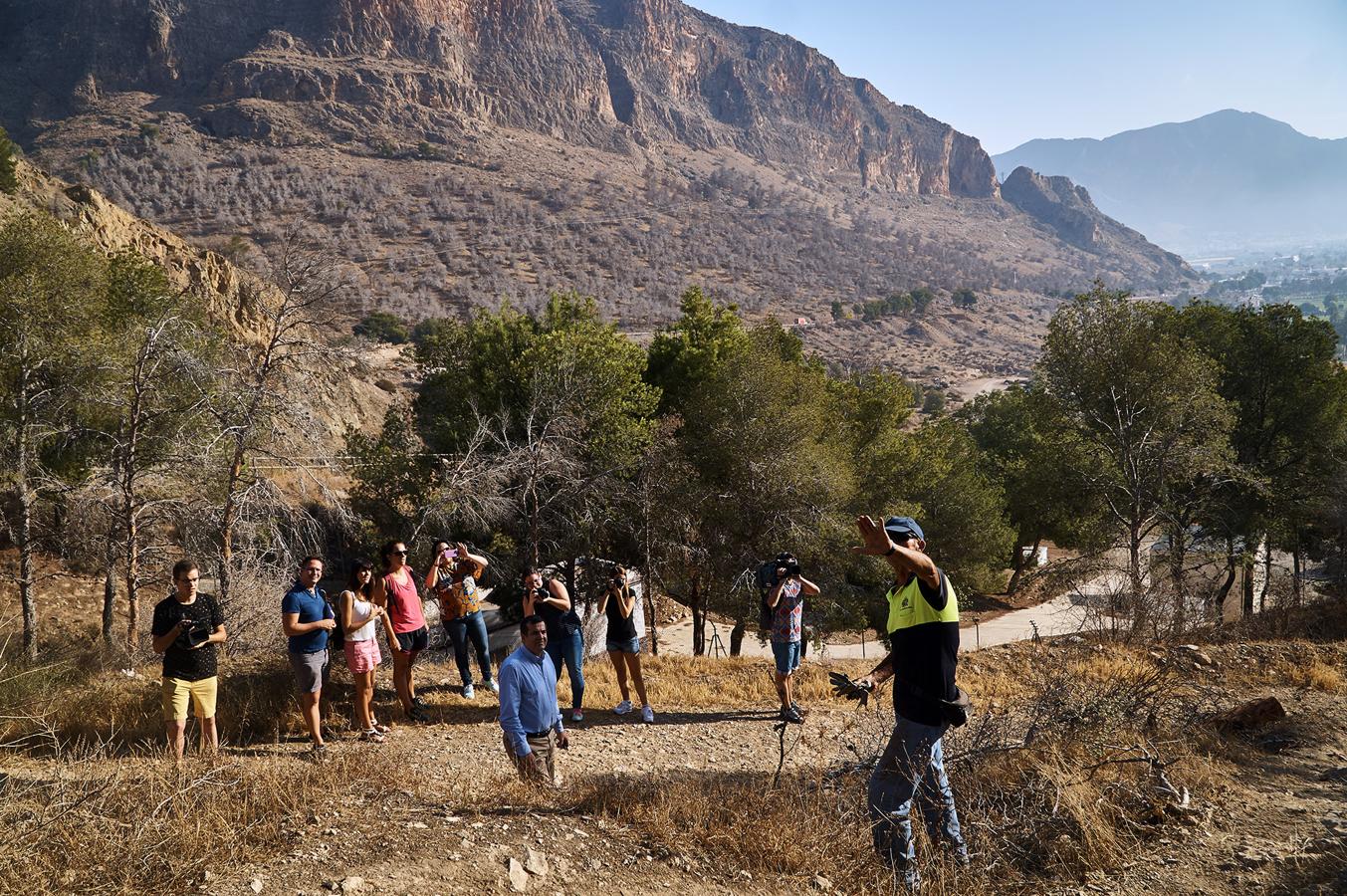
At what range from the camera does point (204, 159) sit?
93.6m

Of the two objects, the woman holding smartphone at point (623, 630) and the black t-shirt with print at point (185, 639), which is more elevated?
the black t-shirt with print at point (185, 639)

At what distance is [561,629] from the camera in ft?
23.0

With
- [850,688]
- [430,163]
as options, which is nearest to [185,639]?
[850,688]

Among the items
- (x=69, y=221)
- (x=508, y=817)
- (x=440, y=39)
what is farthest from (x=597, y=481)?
(x=440, y=39)

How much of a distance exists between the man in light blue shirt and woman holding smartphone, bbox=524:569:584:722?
5.04 ft

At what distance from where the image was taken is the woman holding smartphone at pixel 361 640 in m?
6.39

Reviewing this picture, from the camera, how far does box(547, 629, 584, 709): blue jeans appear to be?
702 centimetres

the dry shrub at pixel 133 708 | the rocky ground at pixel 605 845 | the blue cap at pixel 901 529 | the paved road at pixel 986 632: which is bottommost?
the paved road at pixel 986 632

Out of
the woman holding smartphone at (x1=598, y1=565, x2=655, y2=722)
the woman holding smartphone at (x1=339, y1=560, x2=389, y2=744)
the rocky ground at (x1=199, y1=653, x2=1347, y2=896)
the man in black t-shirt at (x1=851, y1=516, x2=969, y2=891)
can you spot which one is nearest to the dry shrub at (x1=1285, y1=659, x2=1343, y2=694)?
the rocky ground at (x1=199, y1=653, x2=1347, y2=896)

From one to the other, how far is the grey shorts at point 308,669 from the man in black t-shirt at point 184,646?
1.91ft

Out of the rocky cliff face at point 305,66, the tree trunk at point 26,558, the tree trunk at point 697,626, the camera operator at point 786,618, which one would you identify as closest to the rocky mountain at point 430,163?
the rocky cliff face at point 305,66

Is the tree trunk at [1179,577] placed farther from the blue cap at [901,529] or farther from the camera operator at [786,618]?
the blue cap at [901,529]

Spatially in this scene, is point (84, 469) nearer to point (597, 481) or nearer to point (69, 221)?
point (597, 481)

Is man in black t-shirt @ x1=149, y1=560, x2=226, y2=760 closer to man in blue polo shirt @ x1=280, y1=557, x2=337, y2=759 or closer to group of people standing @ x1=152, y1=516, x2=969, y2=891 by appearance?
group of people standing @ x1=152, y1=516, x2=969, y2=891
